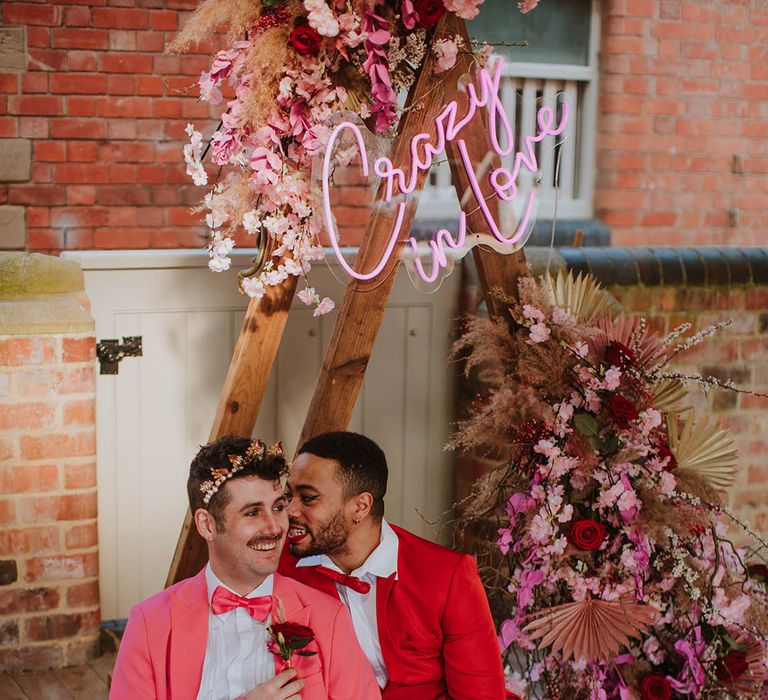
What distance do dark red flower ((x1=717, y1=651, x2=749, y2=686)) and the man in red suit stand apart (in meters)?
0.86

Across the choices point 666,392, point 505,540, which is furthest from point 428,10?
point 505,540

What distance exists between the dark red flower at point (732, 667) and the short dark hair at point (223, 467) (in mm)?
1482

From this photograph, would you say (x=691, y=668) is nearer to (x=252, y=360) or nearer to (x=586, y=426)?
(x=586, y=426)

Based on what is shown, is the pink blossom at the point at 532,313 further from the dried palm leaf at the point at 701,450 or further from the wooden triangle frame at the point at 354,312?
the dried palm leaf at the point at 701,450

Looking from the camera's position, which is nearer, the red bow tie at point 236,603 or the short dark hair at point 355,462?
the red bow tie at point 236,603

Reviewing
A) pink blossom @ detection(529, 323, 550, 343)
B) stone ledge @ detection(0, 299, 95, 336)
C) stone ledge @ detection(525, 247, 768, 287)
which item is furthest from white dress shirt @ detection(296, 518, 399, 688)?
stone ledge @ detection(525, 247, 768, 287)

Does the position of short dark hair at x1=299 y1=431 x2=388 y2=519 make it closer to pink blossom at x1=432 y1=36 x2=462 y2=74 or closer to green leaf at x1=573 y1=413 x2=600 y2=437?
green leaf at x1=573 y1=413 x2=600 y2=437

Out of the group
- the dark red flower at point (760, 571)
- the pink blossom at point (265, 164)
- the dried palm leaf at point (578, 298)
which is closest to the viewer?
the pink blossom at point (265, 164)

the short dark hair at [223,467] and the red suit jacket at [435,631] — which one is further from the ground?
the short dark hair at [223,467]

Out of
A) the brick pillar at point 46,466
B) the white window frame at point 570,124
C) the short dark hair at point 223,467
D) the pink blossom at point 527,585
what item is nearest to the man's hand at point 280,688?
the short dark hair at point 223,467

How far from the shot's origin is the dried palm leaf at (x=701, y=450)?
127 inches

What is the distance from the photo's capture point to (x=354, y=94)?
9.52 feet

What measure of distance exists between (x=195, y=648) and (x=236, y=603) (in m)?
0.12

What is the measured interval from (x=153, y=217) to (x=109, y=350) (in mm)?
1711
